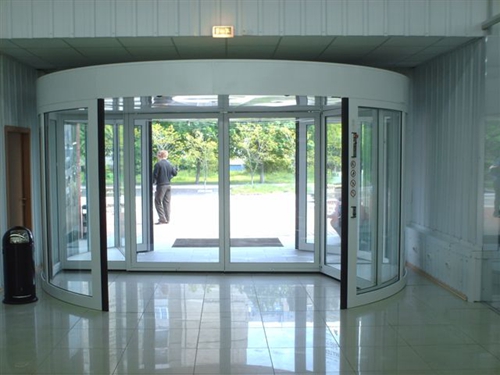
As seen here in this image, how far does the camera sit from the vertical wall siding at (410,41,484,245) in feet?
21.5

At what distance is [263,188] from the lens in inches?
Answer: 321

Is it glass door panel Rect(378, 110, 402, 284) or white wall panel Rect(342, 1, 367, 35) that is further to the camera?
glass door panel Rect(378, 110, 402, 284)

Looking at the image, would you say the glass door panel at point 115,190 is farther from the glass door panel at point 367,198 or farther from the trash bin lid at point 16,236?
the glass door panel at point 367,198

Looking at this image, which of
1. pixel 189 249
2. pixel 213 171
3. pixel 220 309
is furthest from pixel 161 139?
pixel 220 309

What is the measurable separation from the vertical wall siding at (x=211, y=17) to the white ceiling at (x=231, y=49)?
12cm

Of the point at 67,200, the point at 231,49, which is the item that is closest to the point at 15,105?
the point at 67,200

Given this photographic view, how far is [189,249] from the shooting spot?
829 cm

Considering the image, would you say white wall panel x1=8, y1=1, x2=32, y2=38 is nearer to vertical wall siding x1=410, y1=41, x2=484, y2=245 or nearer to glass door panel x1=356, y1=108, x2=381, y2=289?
glass door panel x1=356, y1=108, x2=381, y2=289

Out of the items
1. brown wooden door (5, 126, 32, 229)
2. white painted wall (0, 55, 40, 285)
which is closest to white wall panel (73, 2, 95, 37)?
white painted wall (0, 55, 40, 285)

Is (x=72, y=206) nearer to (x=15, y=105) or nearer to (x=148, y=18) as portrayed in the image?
(x=15, y=105)

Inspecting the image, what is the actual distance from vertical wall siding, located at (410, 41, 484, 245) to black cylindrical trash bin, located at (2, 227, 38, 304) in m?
5.33

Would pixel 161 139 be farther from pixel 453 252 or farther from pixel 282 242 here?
pixel 453 252

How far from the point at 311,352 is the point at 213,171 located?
3.78 meters

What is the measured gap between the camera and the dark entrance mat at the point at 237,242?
26.8ft
